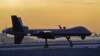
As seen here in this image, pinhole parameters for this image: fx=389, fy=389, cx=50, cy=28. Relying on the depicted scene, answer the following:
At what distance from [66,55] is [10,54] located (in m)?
5.28

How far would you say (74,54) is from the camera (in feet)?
120

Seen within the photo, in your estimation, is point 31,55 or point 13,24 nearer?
point 31,55

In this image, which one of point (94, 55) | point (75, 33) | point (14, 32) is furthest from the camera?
point (75, 33)

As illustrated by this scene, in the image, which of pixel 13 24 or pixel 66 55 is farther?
pixel 13 24

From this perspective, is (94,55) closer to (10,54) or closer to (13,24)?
(10,54)

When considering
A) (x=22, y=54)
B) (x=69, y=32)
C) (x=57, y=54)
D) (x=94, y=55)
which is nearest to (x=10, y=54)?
(x=22, y=54)

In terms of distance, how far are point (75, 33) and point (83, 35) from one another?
6.36ft

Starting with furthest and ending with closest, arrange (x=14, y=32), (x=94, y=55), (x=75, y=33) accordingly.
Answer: (x=75, y=33) < (x=14, y=32) < (x=94, y=55)

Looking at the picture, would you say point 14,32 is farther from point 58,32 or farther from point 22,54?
point 22,54

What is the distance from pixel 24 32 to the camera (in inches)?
2589

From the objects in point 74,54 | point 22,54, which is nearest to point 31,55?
point 22,54

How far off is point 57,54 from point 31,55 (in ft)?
8.41

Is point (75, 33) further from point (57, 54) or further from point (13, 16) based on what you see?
point (57, 54)

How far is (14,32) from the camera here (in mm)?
64375
